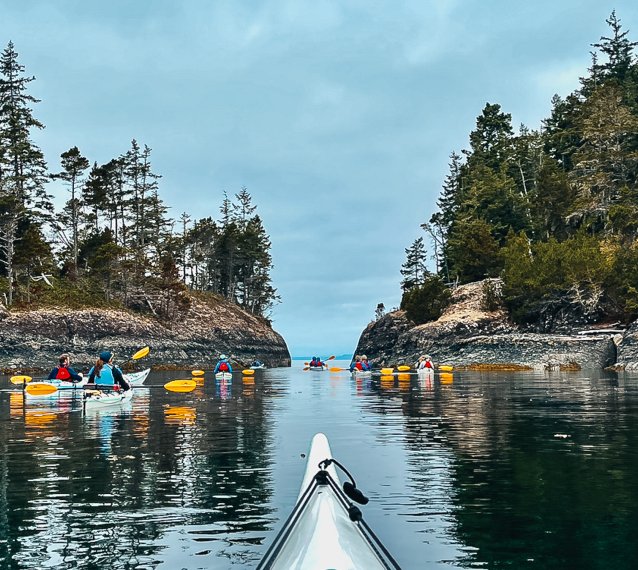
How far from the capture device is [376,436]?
18.0 m

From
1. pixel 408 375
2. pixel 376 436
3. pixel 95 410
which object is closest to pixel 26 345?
pixel 408 375

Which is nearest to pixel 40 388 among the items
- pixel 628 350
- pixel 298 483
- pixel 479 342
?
pixel 298 483

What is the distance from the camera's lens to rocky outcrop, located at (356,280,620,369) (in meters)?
62.2

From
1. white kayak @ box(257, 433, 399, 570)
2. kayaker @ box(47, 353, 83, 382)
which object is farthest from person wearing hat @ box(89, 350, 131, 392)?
white kayak @ box(257, 433, 399, 570)

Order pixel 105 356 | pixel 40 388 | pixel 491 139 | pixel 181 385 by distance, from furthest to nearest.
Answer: pixel 491 139
pixel 181 385
pixel 40 388
pixel 105 356

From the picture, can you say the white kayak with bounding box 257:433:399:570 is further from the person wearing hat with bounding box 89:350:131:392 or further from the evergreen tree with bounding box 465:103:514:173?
the evergreen tree with bounding box 465:103:514:173

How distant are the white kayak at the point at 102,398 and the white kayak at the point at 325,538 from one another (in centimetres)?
2071

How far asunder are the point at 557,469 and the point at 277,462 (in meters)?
5.81

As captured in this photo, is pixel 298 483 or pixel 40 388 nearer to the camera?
pixel 298 483

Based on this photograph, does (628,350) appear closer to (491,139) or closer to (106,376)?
(106,376)

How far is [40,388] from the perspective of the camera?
2973cm

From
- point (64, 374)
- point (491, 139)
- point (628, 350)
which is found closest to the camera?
point (64, 374)

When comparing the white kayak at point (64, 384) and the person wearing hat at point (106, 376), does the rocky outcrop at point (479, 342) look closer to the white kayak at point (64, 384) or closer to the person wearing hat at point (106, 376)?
the person wearing hat at point (106, 376)

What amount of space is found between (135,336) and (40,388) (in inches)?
1932
